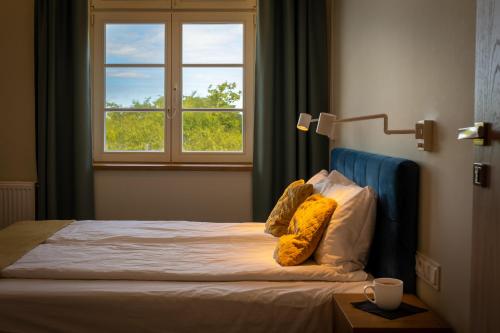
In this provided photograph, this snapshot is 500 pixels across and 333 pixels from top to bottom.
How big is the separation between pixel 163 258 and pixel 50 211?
88.8 inches

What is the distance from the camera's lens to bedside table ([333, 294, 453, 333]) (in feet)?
6.21

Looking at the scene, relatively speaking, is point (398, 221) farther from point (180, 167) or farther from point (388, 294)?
point (180, 167)

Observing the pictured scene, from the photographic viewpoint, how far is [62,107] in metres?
4.65

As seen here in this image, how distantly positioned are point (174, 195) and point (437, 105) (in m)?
2.97

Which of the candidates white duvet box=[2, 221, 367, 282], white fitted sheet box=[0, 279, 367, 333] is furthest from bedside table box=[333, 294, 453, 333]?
white duvet box=[2, 221, 367, 282]

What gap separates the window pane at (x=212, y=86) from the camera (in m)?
4.81

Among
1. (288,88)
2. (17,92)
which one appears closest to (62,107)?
(17,92)

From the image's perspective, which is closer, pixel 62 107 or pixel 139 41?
pixel 62 107

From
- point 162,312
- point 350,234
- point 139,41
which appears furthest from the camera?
point 139,41

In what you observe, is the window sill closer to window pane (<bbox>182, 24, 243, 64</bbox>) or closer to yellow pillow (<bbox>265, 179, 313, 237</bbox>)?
window pane (<bbox>182, 24, 243, 64</bbox>)

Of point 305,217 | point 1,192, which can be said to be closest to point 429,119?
point 305,217

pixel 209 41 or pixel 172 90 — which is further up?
pixel 209 41

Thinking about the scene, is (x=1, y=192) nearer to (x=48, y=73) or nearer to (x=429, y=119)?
(x=48, y=73)

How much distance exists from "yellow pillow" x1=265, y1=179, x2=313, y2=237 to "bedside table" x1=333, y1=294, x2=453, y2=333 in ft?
3.21
